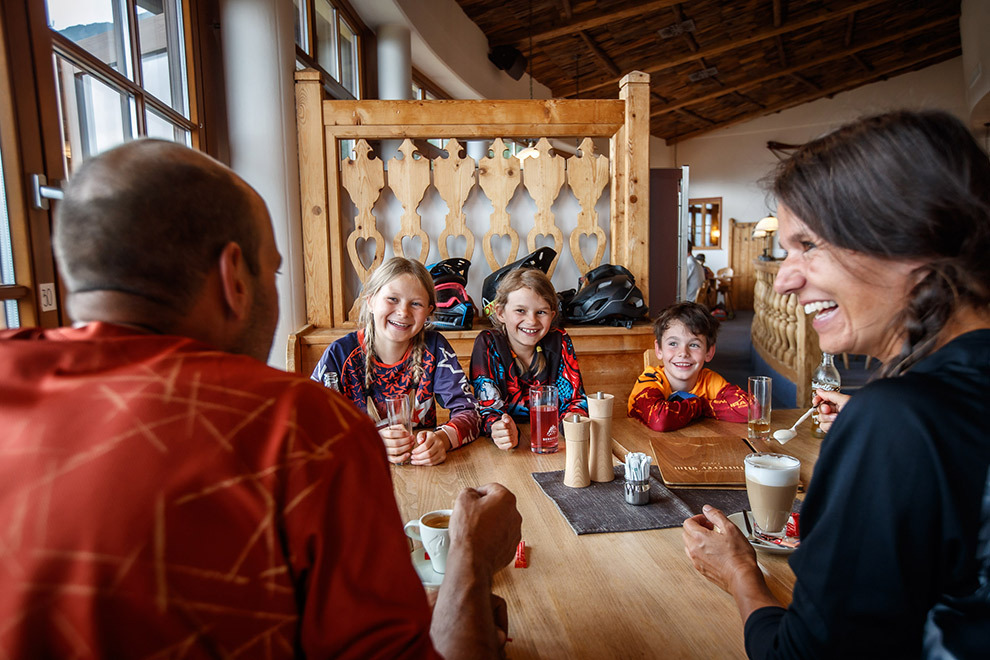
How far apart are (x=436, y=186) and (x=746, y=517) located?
104 inches

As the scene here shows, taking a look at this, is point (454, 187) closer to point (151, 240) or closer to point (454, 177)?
point (454, 177)

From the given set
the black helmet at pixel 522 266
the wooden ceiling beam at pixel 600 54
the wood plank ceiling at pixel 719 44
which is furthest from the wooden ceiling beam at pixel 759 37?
the black helmet at pixel 522 266

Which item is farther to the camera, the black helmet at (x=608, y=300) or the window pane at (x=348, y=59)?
the window pane at (x=348, y=59)

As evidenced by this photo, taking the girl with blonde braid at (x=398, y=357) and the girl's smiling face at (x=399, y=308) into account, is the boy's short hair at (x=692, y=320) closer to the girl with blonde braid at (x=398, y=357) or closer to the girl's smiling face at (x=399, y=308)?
the girl with blonde braid at (x=398, y=357)

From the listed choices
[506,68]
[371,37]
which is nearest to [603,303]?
[371,37]

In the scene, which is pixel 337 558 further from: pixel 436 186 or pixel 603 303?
pixel 436 186

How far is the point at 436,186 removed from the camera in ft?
11.3

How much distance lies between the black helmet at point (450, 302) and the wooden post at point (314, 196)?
0.63 meters

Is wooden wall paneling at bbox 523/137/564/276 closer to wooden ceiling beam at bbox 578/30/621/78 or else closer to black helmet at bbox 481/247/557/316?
black helmet at bbox 481/247/557/316

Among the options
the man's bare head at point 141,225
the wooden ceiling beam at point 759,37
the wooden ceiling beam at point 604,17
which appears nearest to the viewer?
the man's bare head at point 141,225

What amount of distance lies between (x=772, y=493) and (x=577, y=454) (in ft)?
1.43

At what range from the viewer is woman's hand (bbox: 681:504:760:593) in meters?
0.98

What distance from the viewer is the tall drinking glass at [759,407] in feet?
5.70

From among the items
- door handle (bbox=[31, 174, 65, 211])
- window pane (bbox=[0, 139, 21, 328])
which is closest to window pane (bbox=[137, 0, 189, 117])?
door handle (bbox=[31, 174, 65, 211])
